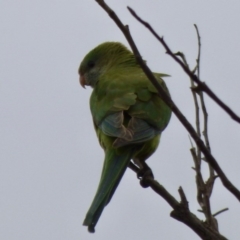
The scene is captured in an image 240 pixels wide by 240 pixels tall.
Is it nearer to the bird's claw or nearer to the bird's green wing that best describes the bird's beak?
the bird's green wing

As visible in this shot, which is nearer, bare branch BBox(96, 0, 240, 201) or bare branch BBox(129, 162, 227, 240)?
bare branch BBox(96, 0, 240, 201)

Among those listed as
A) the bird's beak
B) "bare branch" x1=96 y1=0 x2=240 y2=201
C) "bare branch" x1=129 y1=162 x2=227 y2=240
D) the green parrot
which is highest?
the bird's beak

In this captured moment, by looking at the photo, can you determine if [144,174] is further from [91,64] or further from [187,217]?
[91,64]

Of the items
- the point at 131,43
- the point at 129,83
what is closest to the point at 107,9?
the point at 131,43

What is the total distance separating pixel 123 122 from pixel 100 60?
2.07 m

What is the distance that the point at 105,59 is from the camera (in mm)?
6539

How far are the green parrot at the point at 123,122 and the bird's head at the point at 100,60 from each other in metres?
0.46

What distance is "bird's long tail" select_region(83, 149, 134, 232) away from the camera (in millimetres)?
3318

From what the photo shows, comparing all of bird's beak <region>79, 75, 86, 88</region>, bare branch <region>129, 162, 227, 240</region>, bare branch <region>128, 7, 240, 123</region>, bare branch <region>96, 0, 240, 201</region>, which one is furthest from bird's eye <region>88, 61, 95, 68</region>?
bare branch <region>128, 7, 240, 123</region>

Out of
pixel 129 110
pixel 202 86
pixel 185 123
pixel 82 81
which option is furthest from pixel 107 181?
pixel 82 81

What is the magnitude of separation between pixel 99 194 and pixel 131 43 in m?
1.53

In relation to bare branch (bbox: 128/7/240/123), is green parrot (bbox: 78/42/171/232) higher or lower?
higher

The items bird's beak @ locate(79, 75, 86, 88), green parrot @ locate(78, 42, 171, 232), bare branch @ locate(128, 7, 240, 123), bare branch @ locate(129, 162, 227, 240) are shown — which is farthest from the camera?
bird's beak @ locate(79, 75, 86, 88)

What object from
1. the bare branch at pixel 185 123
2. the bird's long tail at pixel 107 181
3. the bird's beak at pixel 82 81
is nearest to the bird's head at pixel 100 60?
the bird's beak at pixel 82 81
